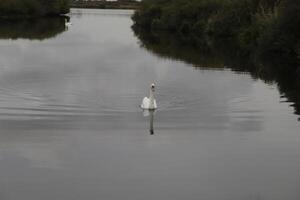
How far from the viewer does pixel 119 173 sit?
14.4m

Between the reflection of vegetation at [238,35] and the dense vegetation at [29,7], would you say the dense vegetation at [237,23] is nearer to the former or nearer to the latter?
the reflection of vegetation at [238,35]

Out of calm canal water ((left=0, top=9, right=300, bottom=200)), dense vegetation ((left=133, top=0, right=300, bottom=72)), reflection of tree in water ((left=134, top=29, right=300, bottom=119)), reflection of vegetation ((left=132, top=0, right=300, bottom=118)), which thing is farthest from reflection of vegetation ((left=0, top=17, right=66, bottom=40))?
calm canal water ((left=0, top=9, right=300, bottom=200))

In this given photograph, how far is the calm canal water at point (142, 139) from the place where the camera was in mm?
13492

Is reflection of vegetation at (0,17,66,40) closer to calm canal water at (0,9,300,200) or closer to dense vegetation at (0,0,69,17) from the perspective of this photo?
dense vegetation at (0,0,69,17)

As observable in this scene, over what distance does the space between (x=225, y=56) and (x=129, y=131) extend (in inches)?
1109

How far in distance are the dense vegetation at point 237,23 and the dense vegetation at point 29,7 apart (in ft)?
73.0

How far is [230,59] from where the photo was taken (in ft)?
142

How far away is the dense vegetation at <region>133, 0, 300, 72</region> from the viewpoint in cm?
4225

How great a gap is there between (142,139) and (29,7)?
97.4 m

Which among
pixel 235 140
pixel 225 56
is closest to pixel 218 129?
pixel 235 140

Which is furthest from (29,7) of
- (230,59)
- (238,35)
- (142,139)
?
(142,139)

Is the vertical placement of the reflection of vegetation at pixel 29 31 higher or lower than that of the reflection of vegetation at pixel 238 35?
lower

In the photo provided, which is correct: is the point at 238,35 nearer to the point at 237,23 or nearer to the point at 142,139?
the point at 237,23

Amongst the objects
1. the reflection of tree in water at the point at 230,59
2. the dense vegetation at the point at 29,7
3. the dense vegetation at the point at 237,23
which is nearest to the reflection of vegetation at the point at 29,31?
the reflection of tree in water at the point at 230,59
